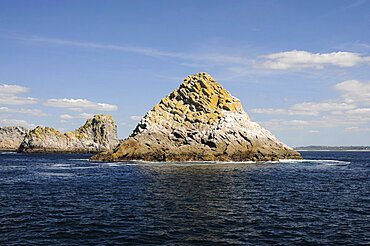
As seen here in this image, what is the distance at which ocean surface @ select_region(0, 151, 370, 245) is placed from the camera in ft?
87.2

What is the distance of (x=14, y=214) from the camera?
110 ft

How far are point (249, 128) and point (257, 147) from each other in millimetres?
6181

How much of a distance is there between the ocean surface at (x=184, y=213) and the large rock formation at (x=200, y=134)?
47867 millimetres

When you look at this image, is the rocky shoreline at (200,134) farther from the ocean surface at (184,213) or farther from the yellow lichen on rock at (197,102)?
the ocean surface at (184,213)

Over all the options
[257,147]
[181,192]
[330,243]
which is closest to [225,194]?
[181,192]

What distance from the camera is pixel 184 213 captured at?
112 ft

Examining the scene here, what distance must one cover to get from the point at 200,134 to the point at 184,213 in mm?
74315

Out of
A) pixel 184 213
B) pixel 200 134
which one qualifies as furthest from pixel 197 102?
pixel 184 213

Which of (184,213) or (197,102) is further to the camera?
(197,102)

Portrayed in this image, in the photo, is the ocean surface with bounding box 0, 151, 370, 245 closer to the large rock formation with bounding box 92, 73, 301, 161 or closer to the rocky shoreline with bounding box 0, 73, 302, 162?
the rocky shoreline with bounding box 0, 73, 302, 162

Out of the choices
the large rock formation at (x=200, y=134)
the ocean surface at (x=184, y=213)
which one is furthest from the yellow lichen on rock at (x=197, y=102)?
the ocean surface at (x=184, y=213)

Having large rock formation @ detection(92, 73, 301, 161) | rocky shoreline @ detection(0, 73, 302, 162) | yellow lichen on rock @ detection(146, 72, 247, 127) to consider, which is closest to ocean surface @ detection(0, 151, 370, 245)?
rocky shoreline @ detection(0, 73, 302, 162)

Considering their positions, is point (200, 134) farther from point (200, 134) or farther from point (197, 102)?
point (197, 102)

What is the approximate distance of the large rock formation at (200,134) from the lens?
10488 cm
